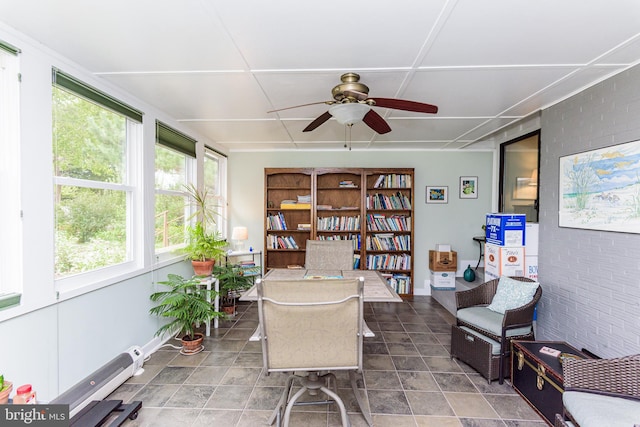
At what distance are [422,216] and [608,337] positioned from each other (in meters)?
2.77

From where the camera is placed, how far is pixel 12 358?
1.63 metres

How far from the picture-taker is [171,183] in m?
3.28

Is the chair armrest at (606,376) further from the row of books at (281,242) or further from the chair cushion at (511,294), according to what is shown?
the row of books at (281,242)

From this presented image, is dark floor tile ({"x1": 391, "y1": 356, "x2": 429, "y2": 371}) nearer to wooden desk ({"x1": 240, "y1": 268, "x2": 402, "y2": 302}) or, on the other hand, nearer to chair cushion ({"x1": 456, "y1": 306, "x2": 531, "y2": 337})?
chair cushion ({"x1": 456, "y1": 306, "x2": 531, "y2": 337})

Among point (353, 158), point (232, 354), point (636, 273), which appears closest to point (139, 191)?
point (232, 354)

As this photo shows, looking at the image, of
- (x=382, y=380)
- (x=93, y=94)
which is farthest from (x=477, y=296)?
(x=93, y=94)

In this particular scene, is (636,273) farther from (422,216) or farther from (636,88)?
(422,216)

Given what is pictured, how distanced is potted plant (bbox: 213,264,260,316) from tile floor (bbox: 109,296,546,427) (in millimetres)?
631

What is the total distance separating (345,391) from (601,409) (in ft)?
4.78

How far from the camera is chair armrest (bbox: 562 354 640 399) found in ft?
4.89

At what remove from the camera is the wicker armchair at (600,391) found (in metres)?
1.37

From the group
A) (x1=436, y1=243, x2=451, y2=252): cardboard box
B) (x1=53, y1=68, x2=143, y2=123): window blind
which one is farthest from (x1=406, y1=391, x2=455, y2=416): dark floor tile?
(x1=53, y1=68, x2=143, y2=123): window blind

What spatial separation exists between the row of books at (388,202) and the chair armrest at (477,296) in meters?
1.95

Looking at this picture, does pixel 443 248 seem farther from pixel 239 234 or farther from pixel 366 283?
pixel 239 234
